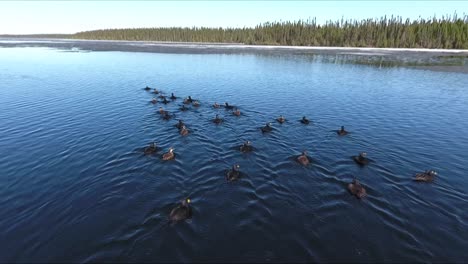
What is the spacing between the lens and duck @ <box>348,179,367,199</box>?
1381cm

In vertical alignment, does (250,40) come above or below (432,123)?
above

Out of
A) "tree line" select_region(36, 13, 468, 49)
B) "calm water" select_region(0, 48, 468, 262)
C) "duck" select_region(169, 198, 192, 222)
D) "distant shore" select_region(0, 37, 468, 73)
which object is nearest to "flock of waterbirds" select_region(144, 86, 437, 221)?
"duck" select_region(169, 198, 192, 222)

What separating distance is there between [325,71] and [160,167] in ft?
175

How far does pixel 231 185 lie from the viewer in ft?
49.0

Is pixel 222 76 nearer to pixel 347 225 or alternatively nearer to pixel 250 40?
pixel 347 225

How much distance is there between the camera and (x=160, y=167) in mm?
16750

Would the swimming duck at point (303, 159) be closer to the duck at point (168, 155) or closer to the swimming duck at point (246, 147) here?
the swimming duck at point (246, 147)

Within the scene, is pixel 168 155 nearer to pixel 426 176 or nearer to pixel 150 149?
pixel 150 149

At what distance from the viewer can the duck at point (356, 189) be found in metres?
13.8

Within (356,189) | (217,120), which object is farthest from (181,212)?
(217,120)

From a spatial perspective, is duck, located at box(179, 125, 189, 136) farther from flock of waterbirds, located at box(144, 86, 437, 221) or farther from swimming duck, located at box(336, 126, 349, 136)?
swimming duck, located at box(336, 126, 349, 136)

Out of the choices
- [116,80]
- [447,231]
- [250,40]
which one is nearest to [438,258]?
[447,231]

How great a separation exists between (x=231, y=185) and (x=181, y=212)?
147 inches

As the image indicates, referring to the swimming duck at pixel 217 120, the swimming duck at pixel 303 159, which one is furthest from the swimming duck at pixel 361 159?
the swimming duck at pixel 217 120
